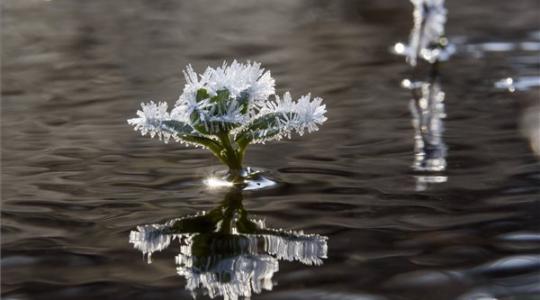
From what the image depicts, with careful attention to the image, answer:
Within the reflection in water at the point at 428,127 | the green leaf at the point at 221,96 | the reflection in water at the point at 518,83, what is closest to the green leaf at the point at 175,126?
the green leaf at the point at 221,96

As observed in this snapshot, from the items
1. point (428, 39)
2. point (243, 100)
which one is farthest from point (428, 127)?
point (428, 39)

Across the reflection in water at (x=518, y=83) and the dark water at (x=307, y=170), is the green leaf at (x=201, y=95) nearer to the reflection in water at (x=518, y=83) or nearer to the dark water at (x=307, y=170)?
the dark water at (x=307, y=170)

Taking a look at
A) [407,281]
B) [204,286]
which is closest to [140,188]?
[204,286]

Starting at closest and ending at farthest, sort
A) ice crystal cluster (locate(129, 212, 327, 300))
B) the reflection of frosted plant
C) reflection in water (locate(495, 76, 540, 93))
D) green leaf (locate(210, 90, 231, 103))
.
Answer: ice crystal cluster (locate(129, 212, 327, 300))
green leaf (locate(210, 90, 231, 103))
the reflection of frosted plant
reflection in water (locate(495, 76, 540, 93))

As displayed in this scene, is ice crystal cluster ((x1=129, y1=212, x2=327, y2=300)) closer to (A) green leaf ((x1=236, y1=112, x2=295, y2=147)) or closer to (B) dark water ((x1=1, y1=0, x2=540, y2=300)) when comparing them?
(B) dark water ((x1=1, y1=0, x2=540, y2=300))

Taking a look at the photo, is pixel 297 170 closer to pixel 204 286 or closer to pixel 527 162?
pixel 527 162

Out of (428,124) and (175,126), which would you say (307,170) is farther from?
(428,124)

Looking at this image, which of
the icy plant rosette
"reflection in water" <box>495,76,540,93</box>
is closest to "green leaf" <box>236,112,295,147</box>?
the icy plant rosette
